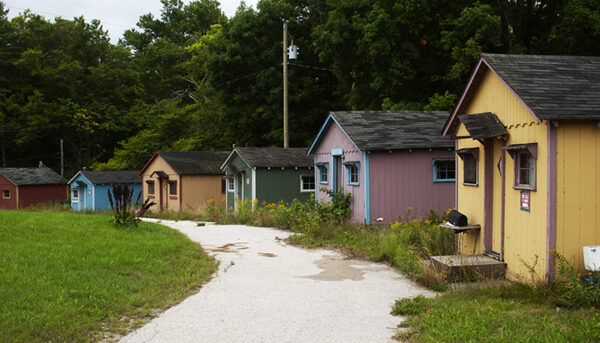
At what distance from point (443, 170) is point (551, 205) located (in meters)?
9.07

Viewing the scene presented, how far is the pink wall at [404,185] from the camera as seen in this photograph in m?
16.1

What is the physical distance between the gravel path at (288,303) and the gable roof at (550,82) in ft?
11.6

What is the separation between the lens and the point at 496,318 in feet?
20.4

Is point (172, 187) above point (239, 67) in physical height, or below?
below

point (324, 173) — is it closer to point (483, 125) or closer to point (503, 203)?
point (483, 125)

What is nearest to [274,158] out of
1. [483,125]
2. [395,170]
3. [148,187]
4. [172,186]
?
[172,186]

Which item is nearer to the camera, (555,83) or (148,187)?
(555,83)

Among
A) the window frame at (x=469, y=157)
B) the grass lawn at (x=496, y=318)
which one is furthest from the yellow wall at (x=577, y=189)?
the window frame at (x=469, y=157)

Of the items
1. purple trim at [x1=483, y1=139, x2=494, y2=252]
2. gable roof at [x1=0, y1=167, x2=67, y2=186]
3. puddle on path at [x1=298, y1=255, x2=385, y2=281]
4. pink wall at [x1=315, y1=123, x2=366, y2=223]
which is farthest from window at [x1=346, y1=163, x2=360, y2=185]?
gable roof at [x1=0, y1=167, x2=67, y2=186]

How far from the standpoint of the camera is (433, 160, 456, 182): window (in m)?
16.5

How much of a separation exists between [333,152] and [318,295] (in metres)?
10.9

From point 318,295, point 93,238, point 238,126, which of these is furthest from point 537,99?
point 238,126

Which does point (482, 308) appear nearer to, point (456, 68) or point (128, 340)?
point (128, 340)

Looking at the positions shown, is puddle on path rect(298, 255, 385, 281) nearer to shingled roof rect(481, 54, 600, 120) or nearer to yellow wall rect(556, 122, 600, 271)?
yellow wall rect(556, 122, 600, 271)
